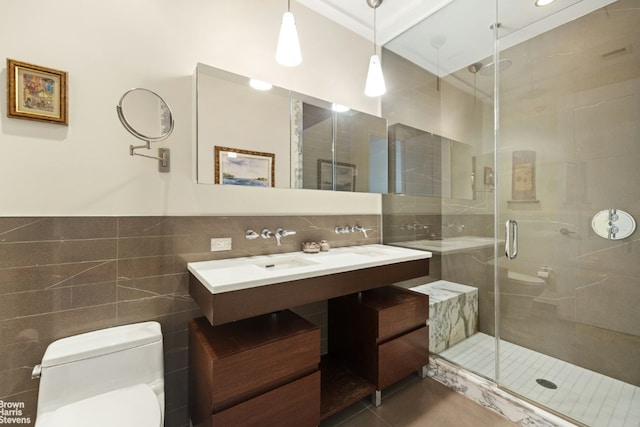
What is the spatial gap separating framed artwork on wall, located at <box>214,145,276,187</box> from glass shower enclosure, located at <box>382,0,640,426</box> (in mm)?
1296

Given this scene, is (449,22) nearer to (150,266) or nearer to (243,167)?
(243,167)

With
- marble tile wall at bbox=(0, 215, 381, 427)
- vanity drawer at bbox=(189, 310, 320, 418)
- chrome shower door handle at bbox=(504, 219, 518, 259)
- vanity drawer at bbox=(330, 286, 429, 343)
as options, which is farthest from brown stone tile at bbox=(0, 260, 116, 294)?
chrome shower door handle at bbox=(504, 219, 518, 259)

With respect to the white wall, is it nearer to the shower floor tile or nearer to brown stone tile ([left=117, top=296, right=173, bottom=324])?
brown stone tile ([left=117, top=296, right=173, bottom=324])

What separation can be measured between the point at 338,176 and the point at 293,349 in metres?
1.34

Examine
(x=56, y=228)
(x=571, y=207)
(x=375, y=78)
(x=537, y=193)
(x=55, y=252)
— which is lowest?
(x=55, y=252)

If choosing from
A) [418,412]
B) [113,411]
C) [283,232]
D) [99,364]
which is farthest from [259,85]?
[418,412]

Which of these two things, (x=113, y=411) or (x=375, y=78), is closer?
(x=113, y=411)

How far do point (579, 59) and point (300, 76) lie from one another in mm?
2159

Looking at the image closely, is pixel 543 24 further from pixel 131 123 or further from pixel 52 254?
pixel 52 254

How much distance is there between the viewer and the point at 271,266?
1.71 m

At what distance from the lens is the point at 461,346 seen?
2.34m

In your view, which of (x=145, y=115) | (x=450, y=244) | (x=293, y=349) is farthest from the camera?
(x=450, y=244)

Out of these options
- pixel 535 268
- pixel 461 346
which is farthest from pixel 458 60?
pixel 461 346

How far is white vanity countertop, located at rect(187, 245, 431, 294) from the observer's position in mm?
1192
